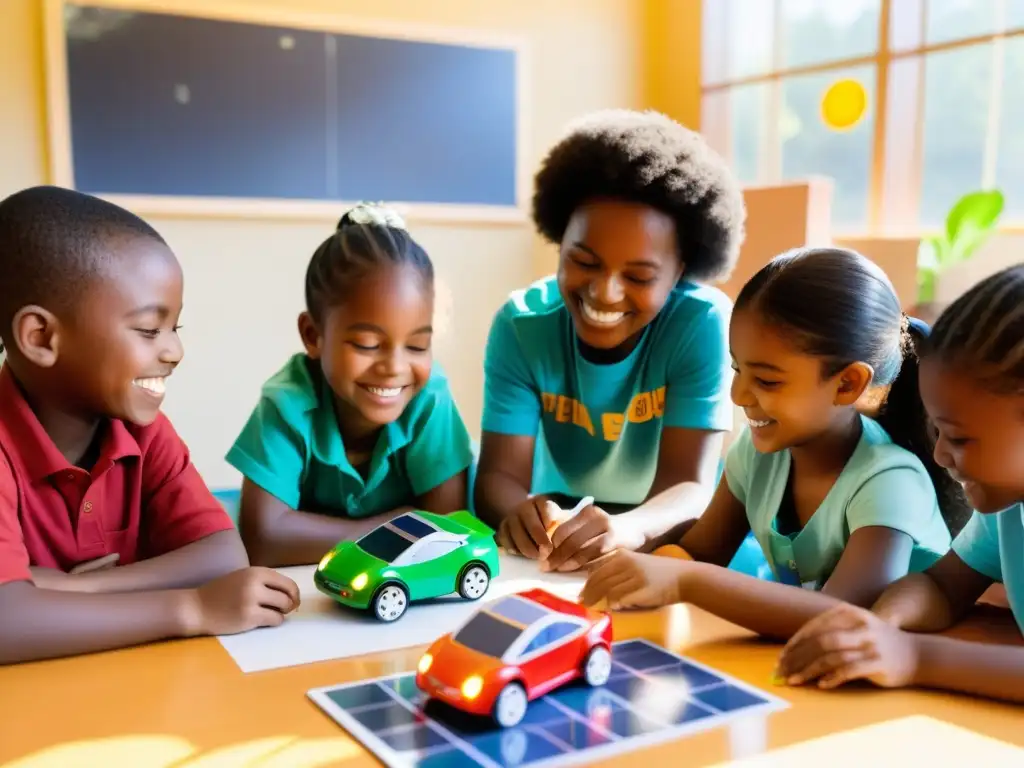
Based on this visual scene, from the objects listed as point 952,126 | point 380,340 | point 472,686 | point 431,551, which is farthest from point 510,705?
point 952,126

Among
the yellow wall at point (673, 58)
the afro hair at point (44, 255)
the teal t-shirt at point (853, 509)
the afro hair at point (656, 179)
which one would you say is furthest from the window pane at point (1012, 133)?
the afro hair at point (44, 255)

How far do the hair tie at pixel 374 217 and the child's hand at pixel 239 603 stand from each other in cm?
60

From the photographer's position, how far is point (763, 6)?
3664 mm

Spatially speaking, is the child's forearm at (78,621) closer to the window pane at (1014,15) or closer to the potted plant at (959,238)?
the potted plant at (959,238)

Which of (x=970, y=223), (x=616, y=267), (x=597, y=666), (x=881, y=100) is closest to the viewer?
(x=597, y=666)

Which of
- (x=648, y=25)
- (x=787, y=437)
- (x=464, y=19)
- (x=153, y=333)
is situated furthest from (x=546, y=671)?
(x=648, y=25)

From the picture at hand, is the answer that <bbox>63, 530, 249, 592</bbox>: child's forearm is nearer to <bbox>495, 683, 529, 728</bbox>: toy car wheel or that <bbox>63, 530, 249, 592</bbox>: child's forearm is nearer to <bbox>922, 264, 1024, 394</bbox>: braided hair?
<bbox>495, 683, 529, 728</bbox>: toy car wheel

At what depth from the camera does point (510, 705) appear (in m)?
0.70

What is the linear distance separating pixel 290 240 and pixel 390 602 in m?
2.69

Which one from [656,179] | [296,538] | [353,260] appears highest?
[656,179]

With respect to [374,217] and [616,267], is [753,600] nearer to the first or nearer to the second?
[616,267]

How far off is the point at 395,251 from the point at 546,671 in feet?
2.31

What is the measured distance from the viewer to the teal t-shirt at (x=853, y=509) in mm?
1006

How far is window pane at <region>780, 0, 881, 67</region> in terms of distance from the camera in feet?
10.7
